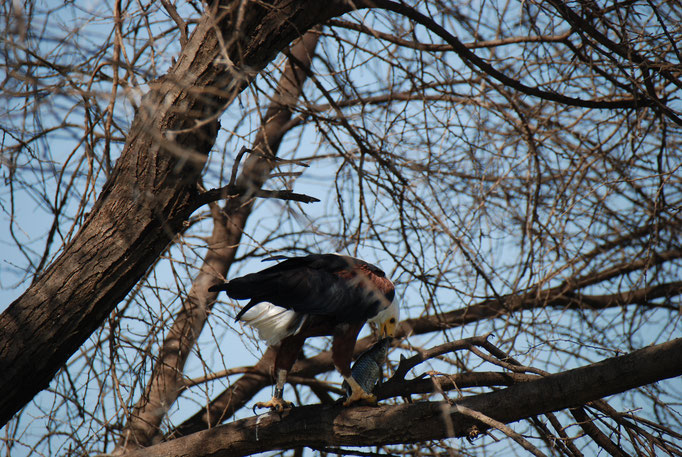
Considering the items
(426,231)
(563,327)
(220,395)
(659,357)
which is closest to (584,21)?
(426,231)

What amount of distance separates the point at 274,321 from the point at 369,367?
1.57 ft

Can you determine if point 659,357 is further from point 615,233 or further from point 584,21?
point 615,233

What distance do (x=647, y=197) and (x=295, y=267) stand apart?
2.72 m

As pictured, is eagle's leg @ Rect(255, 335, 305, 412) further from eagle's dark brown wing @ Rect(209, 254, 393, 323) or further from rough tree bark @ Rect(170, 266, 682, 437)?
rough tree bark @ Rect(170, 266, 682, 437)

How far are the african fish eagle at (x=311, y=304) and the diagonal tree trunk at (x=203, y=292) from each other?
0.25 m

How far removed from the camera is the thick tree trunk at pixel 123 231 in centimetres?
212

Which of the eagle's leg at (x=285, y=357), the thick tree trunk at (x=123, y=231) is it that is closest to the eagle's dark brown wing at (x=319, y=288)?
the eagle's leg at (x=285, y=357)

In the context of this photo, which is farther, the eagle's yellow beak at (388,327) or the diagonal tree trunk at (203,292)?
the eagle's yellow beak at (388,327)

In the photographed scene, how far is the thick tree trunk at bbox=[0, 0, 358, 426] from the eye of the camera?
6.94 ft

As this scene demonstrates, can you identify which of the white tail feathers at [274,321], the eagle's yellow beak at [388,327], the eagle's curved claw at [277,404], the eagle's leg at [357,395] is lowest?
the eagle's curved claw at [277,404]

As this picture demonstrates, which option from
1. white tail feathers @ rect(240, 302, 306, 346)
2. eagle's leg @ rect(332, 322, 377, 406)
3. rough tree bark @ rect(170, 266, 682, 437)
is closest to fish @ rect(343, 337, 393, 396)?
eagle's leg @ rect(332, 322, 377, 406)

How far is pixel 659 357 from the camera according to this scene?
1.97 m

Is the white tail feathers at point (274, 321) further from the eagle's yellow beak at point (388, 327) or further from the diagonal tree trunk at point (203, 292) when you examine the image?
the eagle's yellow beak at point (388, 327)

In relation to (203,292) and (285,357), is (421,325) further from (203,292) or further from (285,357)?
(285,357)
